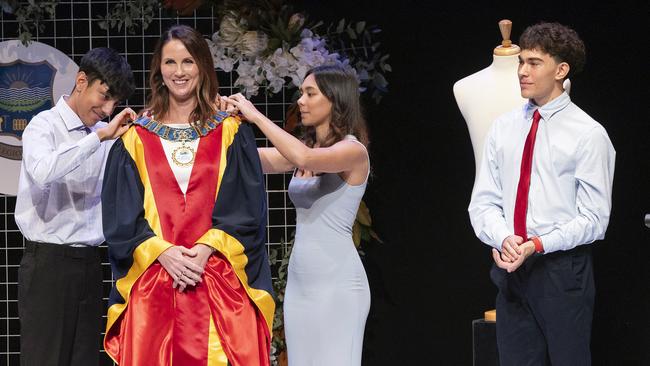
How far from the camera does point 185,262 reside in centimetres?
307

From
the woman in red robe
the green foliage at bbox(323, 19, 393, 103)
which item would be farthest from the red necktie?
the green foliage at bbox(323, 19, 393, 103)

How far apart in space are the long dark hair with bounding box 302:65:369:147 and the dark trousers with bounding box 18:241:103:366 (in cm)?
107

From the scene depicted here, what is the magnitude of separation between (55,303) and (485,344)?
5.66 feet

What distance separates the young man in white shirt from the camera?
4.10m

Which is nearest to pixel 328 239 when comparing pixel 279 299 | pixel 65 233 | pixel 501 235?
pixel 501 235

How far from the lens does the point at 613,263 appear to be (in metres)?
5.07

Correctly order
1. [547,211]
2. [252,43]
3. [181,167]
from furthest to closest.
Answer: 1. [252,43]
2. [547,211]
3. [181,167]

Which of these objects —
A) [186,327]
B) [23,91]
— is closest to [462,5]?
[23,91]

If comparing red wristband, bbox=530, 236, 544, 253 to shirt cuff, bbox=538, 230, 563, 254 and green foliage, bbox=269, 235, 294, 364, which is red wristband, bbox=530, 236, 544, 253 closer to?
shirt cuff, bbox=538, 230, 563, 254

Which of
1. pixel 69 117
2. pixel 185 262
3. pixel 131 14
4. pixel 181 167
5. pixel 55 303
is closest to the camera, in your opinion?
pixel 185 262

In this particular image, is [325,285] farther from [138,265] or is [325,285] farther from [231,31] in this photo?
[231,31]

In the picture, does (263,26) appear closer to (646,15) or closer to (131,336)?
(646,15)

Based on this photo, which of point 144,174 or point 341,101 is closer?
point 144,174

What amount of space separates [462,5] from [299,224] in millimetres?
1920
